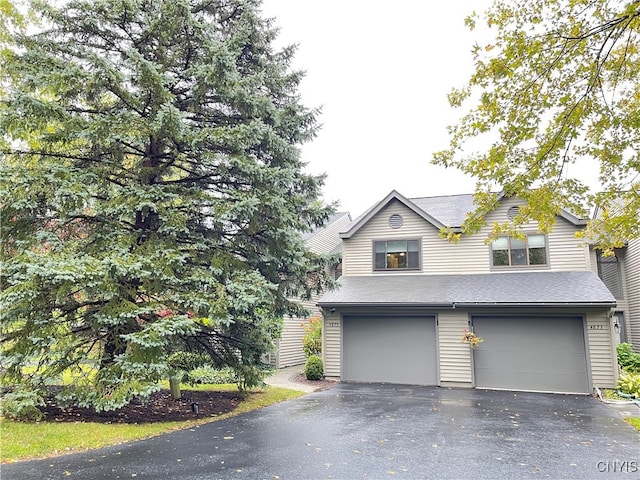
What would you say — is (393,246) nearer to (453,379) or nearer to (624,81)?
(453,379)

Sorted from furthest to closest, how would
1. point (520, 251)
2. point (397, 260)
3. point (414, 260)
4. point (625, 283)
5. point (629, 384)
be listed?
1. point (625, 283)
2. point (397, 260)
3. point (414, 260)
4. point (520, 251)
5. point (629, 384)

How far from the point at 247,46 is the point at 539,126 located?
21.0ft

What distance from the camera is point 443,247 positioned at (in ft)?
52.4

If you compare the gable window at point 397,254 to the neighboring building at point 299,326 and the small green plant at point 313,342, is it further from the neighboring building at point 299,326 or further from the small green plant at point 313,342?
the small green plant at point 313,342

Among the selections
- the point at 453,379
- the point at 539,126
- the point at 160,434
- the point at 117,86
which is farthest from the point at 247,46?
the point at 453,379

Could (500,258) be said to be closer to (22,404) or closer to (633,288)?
(633,288)

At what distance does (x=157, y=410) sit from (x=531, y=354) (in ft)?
35.6

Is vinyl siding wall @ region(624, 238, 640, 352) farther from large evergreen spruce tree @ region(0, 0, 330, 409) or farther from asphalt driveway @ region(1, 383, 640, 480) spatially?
large evergreen spruce tree @ region(0, 0, 330, 409)

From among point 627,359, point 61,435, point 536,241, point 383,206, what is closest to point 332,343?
point 383,206

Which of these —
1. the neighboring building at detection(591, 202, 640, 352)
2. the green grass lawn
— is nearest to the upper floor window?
the neighboring building at detection(591, 202, 640, 352)

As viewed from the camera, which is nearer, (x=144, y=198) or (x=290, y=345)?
(x=144, y=198)

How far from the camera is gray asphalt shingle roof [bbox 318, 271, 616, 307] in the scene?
42.4 ft

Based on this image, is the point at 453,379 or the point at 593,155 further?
the point at 453,379

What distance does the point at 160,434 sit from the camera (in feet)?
24.5
